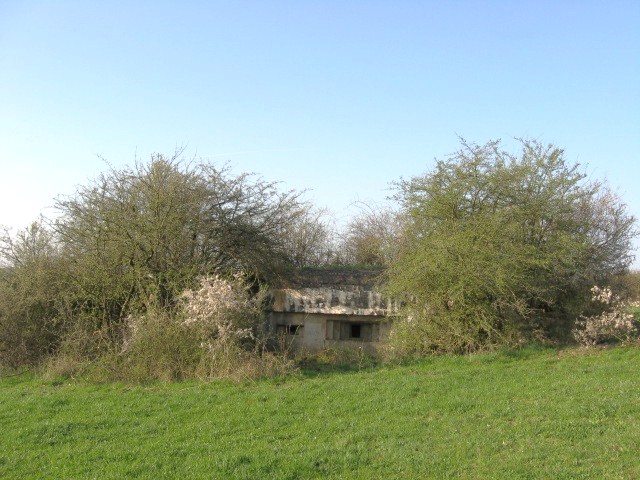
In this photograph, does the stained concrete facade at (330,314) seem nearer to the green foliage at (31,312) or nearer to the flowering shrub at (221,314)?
the flowering shrub at (221,314)

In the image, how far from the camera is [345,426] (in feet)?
31.7

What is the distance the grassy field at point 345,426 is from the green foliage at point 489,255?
253cm

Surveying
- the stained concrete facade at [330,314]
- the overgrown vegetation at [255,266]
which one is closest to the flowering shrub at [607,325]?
the overgrown vegetation at [255,266]

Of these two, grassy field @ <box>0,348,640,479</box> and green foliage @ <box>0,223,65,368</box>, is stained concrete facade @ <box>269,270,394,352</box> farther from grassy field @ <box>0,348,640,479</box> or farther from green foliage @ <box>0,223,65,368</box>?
green foliage @ <box>0,223,65,368</box>

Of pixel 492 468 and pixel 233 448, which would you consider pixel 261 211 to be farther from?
pixel 492 468

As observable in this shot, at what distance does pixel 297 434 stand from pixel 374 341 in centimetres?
987

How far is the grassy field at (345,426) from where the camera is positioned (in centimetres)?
775

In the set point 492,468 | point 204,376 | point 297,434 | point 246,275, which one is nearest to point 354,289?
point 246,275

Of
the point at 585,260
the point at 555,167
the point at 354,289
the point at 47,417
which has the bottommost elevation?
the point at 47,417

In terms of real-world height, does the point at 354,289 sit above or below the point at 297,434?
above

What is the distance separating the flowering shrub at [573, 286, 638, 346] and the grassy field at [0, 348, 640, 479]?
2.39 meters

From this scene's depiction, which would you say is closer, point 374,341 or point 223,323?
Result: point 223,323

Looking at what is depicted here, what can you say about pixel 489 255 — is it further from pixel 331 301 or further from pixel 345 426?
pixel 345 426

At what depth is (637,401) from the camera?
9.93 metres
